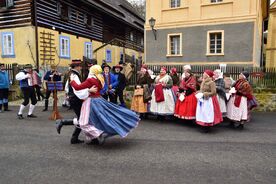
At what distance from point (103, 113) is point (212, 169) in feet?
7.65

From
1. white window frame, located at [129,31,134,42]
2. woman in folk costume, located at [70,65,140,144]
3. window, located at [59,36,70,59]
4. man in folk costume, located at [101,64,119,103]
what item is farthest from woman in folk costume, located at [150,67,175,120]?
white window frame, located at [129,31,134,42]

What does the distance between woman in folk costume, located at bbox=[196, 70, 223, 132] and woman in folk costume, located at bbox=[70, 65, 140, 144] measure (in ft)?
7.50

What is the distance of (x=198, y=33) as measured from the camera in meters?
17.1

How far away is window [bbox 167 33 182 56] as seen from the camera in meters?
18.0

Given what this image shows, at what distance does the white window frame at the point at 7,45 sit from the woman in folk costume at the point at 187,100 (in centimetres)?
1373

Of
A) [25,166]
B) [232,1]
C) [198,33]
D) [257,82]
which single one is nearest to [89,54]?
[198,33]

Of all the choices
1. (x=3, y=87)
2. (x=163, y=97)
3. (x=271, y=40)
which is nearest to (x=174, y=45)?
(x=163, y=97)

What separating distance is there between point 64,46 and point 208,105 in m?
15.1

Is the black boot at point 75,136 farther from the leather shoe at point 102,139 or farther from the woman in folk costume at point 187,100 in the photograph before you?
the woman in folk costume at point 187,100

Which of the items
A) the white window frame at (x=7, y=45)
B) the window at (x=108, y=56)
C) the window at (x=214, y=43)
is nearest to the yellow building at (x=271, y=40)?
the window at (x=214, y=43)

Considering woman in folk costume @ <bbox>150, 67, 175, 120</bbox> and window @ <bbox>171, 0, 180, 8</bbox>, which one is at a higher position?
window @ <bbox>171, 0, 180, 8</bbox>

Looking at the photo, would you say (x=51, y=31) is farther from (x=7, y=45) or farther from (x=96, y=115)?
(x=96, y=115)

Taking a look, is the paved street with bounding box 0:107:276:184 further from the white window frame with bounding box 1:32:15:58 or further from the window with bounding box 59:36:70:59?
the window with bounding box 59:36:70:59

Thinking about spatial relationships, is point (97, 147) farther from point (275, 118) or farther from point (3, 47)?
point (3, 47)
